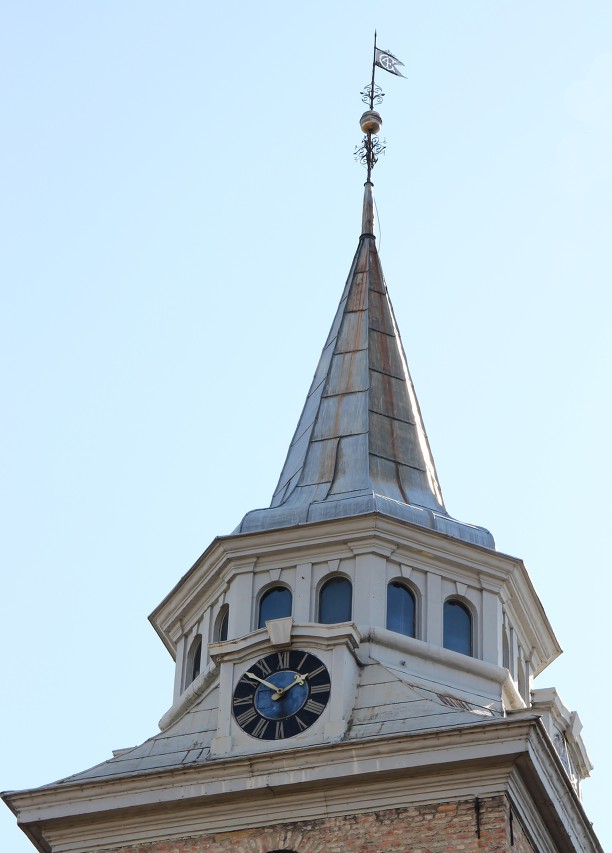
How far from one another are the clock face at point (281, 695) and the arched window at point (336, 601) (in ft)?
5.21

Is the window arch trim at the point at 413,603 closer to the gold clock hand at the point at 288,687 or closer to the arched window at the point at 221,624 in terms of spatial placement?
the gold clock hand at the point at 288,687

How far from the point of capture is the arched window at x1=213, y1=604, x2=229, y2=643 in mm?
41250

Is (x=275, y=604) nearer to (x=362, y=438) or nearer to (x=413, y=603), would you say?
(x=413, y=603)

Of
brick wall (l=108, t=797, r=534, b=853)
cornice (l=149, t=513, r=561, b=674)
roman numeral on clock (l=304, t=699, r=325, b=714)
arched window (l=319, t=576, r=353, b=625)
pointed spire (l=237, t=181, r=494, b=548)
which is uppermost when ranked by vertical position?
pointed spire (l=237, t=181, r=494, b=548)

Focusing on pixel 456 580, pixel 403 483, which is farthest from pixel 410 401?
pixel 456 580

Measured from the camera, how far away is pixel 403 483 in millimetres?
43344

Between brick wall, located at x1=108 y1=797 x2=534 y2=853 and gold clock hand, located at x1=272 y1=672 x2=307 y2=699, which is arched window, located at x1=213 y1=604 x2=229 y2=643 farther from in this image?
brick wall, located at x1=108 y1=797 x2=534 y2=853

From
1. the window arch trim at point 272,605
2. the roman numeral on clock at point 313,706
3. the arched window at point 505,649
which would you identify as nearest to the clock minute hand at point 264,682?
the roman numeral on clock at point 313,706

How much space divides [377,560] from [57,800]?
7.03 meters

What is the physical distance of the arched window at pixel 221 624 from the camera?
1624 inches

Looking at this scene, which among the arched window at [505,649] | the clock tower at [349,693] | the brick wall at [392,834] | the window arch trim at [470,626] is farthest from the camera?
the arched window at [505,649]

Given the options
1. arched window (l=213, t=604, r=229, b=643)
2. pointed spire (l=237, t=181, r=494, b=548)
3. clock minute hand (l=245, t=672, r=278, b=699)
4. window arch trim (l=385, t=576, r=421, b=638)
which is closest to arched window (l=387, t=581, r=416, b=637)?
window arch trim (l=385, t=576, r=421, b=638)

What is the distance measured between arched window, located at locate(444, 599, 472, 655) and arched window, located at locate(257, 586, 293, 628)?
275 centimetres

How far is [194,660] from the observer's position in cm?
4216
